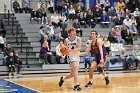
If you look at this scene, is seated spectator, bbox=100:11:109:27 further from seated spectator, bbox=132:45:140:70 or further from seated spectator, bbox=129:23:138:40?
seated spectator, bbox=132:45:140:70

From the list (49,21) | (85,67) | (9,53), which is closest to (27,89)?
(9,53)

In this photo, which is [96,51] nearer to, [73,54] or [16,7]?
[73,54]

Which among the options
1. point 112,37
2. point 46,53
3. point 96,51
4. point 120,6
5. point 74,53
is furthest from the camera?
point 120,6

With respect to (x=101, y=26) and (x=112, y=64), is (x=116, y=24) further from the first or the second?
(x=112, y=64)

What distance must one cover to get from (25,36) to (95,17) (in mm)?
5304

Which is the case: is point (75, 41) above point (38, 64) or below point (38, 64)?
above

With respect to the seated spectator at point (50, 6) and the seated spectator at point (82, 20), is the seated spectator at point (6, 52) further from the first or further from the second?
the seated spectator at point (50, 6)

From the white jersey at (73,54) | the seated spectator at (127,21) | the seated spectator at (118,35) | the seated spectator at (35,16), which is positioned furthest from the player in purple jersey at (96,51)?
the seated spectator at (127,21)

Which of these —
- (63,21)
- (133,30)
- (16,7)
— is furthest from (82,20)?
(16,7)

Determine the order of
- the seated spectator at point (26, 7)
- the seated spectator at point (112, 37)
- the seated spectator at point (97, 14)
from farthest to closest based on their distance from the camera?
the seated spectator at point (97, 14) < the seated spectator at point (26, 7) < the seated spectator at point (112, 37)

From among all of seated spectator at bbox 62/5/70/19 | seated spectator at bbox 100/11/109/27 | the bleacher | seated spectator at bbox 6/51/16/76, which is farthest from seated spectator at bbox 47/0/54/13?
seated spectator at bbox 6/51/16/76

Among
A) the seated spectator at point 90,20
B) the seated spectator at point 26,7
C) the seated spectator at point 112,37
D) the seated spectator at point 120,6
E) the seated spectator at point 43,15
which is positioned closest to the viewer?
the seated spectator at point 112,37

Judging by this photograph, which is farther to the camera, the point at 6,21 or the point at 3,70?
the point at 6,21

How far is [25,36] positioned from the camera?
2173cm
